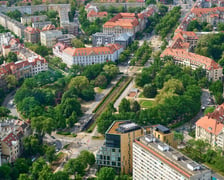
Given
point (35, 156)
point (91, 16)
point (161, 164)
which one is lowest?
point (35, 156)


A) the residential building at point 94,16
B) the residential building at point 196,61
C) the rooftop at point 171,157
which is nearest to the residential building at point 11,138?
the rooftop at point 171,157

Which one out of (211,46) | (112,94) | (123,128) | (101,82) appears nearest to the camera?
(123,128)

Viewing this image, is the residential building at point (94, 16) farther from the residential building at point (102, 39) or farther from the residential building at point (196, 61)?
the residential building at point (196, 61)

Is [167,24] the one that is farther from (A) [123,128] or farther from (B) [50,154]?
(B) [50,154]

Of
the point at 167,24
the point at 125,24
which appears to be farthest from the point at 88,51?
the point at 167,24

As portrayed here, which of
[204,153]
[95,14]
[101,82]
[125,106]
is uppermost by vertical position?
[95,14]

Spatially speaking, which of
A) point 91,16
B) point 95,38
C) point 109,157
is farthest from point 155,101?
point 91,16

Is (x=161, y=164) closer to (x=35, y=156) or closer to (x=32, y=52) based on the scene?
(x=35, y=156)
